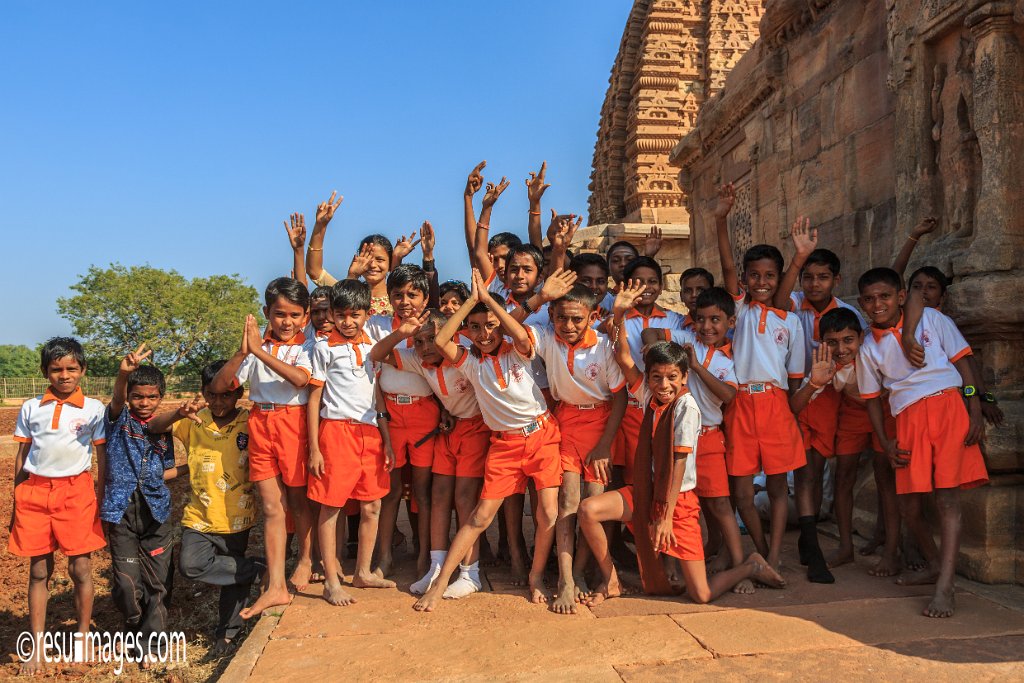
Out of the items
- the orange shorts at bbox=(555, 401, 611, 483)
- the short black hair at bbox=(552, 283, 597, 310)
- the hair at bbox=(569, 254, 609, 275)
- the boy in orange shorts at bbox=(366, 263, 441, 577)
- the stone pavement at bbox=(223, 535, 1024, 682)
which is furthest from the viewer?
the hair at bbox=(569, 254, 609, 275)

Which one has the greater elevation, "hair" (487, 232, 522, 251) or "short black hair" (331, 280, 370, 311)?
"hair" (487, 232, 522, 251)

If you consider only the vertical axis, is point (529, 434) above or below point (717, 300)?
below

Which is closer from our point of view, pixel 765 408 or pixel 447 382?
pixel 765 408

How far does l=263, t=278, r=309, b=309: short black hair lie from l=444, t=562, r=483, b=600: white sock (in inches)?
66.6

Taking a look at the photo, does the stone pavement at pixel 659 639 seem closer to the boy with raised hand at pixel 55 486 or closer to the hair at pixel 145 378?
the boy with raised hand at pixel 55 486

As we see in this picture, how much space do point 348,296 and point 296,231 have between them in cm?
101

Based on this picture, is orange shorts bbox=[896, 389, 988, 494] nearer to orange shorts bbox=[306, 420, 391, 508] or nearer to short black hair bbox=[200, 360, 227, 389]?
orange shorts bbox=[306, 420, 391, 508]

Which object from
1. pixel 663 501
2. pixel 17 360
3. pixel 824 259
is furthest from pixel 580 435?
pixel 17 360

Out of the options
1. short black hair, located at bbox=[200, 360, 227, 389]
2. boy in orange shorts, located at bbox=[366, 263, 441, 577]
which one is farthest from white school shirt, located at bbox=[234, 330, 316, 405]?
boy in orange shorts, located at bbox=[366, 263, 441, 577]

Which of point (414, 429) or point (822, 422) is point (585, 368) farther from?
point (822, 422)

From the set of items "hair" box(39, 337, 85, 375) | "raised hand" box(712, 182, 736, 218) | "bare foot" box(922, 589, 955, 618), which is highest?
"raised hand" box(712, 182, 736, 218)

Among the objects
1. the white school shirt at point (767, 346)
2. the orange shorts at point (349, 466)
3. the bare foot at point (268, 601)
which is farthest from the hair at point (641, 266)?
the bare foot at point (268, 601)

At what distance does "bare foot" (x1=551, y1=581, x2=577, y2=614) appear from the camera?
3557 millimetres

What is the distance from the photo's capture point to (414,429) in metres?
4.28
